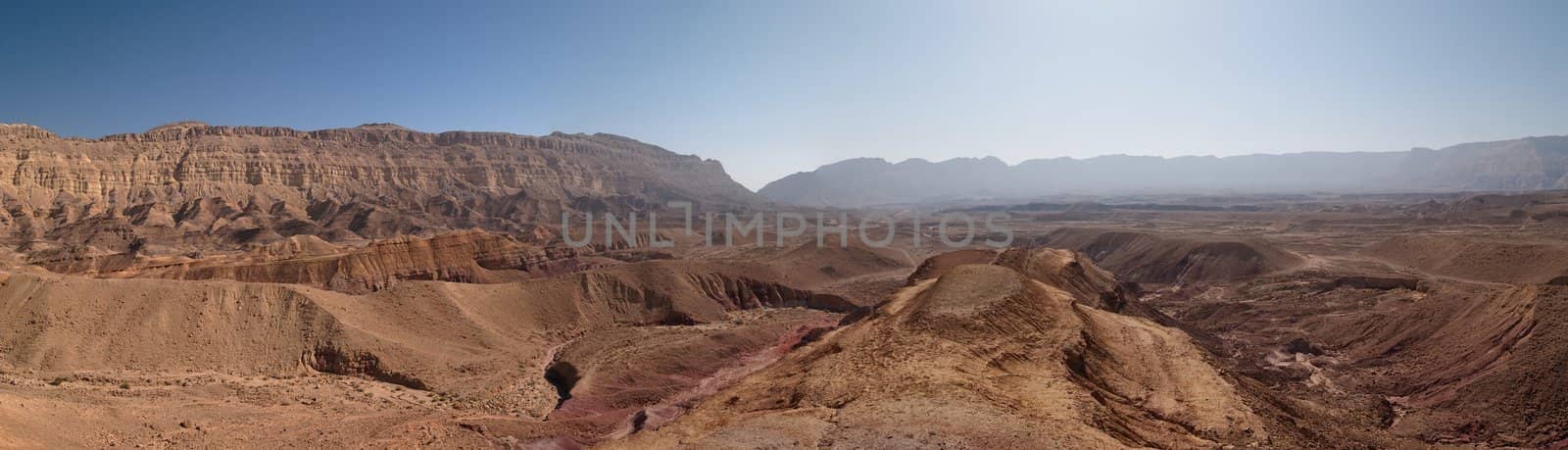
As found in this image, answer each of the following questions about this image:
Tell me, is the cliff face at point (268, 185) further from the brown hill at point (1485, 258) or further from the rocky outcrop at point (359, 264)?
the brown hill at point (1485, 258)

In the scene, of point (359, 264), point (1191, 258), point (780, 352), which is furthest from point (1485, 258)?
point (359, 264)

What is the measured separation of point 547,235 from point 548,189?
84953mm

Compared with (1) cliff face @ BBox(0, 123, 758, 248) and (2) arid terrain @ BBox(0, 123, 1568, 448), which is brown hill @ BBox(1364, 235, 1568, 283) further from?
(1) cliff face @ BBox(0, 123, 758, 248)

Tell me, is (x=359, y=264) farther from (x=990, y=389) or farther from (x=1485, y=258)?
(x=1485, y=258)

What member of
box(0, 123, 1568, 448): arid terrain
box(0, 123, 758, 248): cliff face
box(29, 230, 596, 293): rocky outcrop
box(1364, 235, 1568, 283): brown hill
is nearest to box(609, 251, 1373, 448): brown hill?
box(0, 123, 1568, 448): arid terrain

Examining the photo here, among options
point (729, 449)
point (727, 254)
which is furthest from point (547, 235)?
point (729, 449)

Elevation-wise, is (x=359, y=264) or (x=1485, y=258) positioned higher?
(x=359, y=264)

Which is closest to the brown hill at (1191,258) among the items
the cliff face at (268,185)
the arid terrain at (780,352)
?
the arid terrain at (780,352)

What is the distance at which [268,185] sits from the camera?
122 metres

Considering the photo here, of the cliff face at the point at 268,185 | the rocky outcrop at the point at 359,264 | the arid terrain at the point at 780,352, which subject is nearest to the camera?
the arid terrain at the point at 780,352

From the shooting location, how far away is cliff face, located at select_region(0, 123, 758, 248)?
3652 inches

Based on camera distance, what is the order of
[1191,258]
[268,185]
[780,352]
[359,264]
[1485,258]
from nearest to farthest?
[780,352]
[359,264]
[1485,258]
[1191,258]
[268,185]

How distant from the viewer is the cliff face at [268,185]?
304ft

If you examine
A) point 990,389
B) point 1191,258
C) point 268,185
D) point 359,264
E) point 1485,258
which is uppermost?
point 268,185
